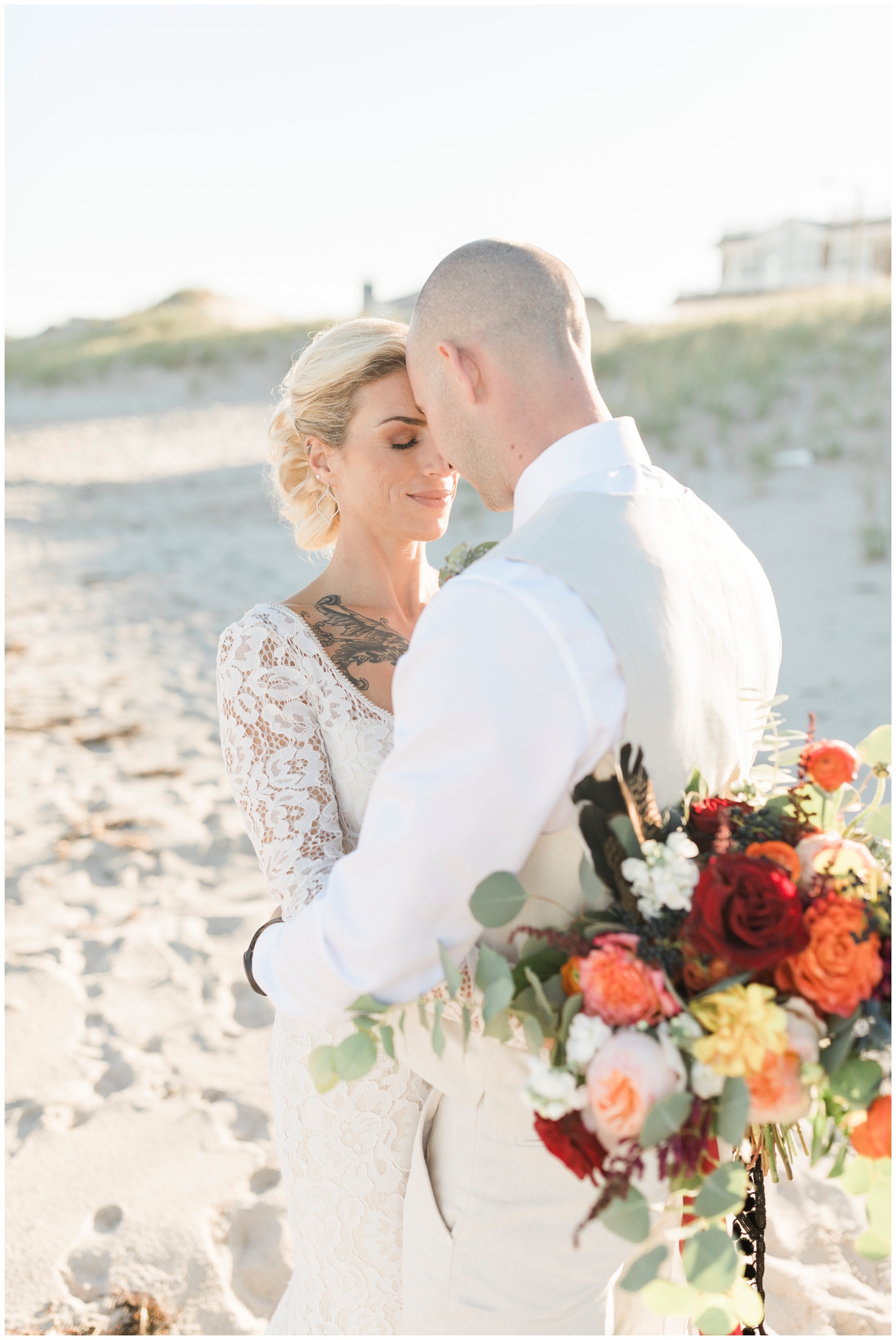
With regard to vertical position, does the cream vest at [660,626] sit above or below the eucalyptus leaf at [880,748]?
above

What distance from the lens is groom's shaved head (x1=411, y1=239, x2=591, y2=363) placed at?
5.60 feet

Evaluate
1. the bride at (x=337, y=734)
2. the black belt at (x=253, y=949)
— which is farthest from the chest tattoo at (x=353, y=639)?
the black belt at (x=253, y=949)

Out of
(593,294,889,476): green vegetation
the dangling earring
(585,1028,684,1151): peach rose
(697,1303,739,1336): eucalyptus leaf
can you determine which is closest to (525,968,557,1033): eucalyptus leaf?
(585,1028,684,1151): peach rose

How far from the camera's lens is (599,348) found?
18.7m

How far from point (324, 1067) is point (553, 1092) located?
1.15 ft

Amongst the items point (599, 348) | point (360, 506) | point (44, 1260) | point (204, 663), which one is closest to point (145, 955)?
point (44, 1260)

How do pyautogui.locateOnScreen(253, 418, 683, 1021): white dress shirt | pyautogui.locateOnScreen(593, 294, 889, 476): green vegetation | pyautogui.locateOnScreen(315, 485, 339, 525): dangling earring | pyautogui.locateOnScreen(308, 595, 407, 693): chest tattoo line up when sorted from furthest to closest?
pyautogui.locateOnScreen(593, 294, 889, 476): green vegetation < pyautogui.locateOnScreen(315, 485, 339, 525): dangling earring < pyautogui.locateOnScreen(308, 595, 407, 693): chest tattoo < pyautogui.locateOnScreen(253, 418, 683, 1021): white dress shirt

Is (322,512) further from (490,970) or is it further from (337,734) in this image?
(490,970)

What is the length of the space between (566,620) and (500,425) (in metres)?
0.57

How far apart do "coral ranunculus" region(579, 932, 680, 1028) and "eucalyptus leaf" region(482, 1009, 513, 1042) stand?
0.17m

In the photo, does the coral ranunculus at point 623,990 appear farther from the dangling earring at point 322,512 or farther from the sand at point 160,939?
the sand at point 160,939

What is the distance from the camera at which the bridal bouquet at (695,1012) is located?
118 cm

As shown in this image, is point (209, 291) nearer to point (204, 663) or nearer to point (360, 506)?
point (204, 663)

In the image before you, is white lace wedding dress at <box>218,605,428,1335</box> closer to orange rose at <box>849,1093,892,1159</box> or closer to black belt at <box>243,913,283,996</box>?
black belt at <box>243,913,283,996</box>
